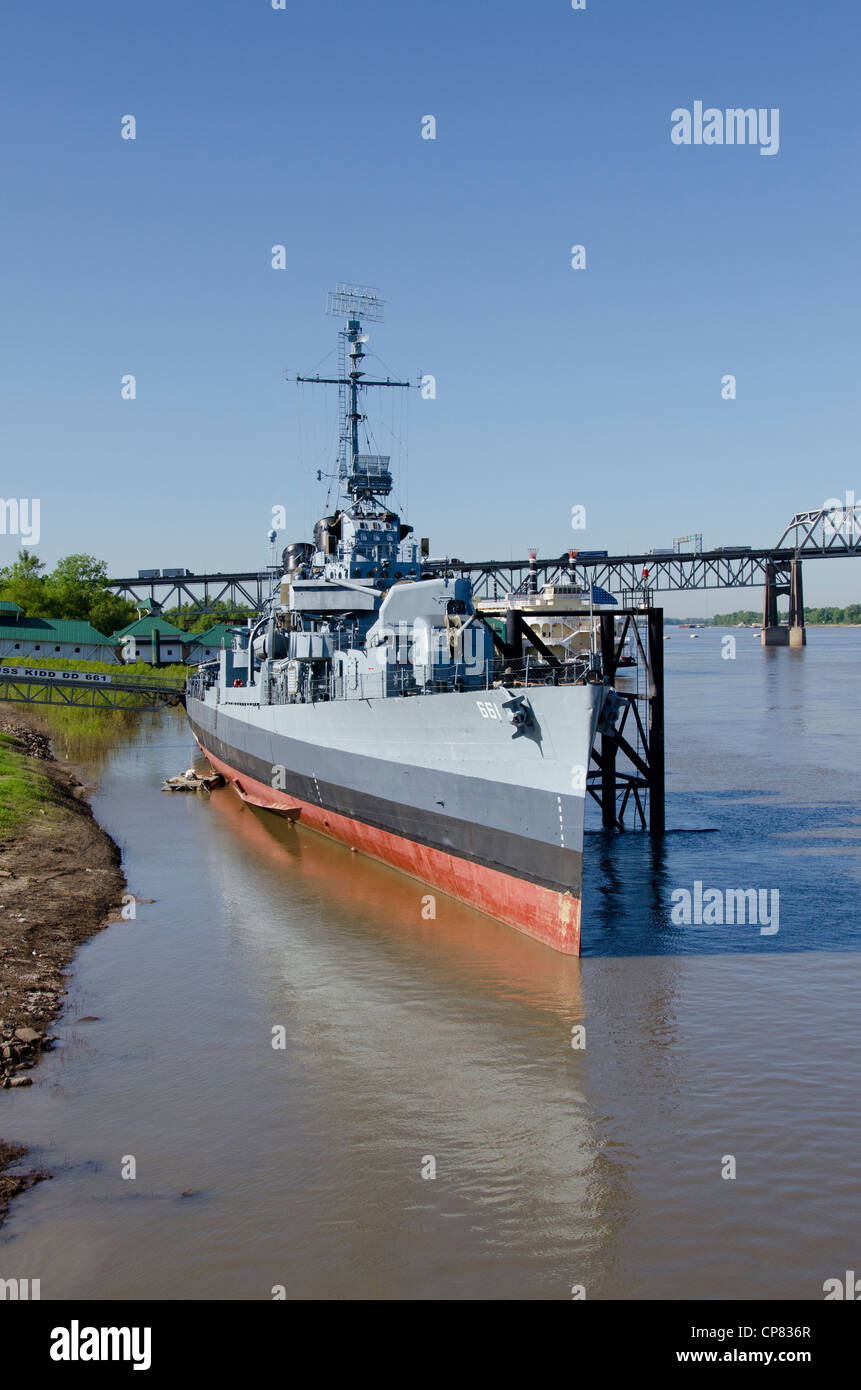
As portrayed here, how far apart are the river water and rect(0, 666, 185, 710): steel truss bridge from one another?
3791 cm

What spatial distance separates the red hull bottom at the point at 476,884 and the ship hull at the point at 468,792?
0.03 m

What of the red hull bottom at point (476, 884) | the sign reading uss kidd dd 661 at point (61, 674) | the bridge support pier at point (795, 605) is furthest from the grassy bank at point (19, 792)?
the bridge support pier at point (795, 605)

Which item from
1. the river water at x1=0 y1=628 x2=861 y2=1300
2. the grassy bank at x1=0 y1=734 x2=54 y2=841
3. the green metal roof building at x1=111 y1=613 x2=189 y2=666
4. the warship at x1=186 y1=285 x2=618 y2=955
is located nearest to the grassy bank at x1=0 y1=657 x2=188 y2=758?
the green metal roof building at x1=111 y1=613 x2=189 y2=666

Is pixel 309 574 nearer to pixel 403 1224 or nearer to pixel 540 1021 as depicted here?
pixel 540 1021

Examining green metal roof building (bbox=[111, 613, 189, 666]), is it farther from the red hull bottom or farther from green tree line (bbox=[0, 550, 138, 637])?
the red hull bottom

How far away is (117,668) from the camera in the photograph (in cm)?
7525

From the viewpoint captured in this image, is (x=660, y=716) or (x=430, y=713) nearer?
(x=430, y=713)

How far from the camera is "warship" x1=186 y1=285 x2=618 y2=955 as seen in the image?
54.5 feet

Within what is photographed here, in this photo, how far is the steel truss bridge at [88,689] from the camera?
5625 cm

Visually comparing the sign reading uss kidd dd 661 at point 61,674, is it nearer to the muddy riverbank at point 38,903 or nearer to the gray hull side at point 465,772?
the muddy riverbank at point 38,903

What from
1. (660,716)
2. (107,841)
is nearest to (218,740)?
(107,841)
